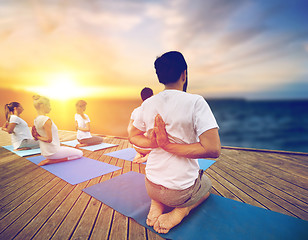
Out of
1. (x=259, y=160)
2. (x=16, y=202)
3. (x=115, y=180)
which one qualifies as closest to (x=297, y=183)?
(x=259, y=160)

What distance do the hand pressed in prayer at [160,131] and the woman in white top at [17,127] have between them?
4.31m

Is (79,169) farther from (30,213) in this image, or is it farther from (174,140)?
(174,140)

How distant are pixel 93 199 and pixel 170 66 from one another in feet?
5.24

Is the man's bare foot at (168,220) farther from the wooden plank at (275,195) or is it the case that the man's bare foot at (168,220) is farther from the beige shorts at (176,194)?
the wooden plank at (275,195)

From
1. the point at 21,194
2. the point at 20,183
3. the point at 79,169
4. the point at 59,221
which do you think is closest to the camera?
the point at 59,221

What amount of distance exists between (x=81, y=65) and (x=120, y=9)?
3968 millimetres

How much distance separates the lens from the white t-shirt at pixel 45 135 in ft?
8.46

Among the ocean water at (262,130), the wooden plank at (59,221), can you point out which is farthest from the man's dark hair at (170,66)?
the ocean water at (262,130)

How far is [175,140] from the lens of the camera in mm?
1107

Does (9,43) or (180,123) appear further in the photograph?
(9,43)

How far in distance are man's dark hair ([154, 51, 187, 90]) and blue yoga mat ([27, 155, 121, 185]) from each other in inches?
75.0

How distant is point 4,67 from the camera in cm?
730

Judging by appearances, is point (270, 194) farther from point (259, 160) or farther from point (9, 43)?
point (9, 43)

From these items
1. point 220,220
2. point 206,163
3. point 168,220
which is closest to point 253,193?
point 220,220
